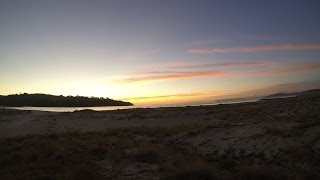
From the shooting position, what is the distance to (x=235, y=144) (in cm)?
1948

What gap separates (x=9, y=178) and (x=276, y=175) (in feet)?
32.5

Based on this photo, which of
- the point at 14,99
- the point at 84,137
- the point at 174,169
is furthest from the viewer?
the point at 14,99

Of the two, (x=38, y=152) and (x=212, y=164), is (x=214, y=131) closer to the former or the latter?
(x=212, y=164)

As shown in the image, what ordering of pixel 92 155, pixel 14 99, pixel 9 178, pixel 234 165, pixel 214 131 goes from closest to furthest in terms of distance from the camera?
pixel 9 178 → pixel 234 165 → pixel 92 155 → pixel 214 131 → pixel 14 99

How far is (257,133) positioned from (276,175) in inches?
254

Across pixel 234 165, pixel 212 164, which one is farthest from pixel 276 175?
pixel 212 164

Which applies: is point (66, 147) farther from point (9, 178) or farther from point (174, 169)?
point (174, 169)

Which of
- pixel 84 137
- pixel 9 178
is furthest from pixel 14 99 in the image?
pixel 9 178

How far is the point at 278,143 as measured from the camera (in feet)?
58.1

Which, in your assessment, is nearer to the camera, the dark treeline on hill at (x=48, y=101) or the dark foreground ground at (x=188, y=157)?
the dark foreground ground at (x=188, y=157)

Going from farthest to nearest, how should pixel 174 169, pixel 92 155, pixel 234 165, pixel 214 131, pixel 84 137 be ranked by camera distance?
1. pixel 84 137
2. pixel 214 131
3. pixel 92 155
4. pixel 234 165
5. pixel 174 169

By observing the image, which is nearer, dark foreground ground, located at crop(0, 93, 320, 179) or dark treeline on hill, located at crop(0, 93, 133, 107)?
dark foreground ground, located at crop(0, 93, 320, 179)

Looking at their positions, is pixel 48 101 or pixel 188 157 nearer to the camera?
pixel 188 157

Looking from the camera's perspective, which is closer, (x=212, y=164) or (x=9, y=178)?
(x=9, y=178)
